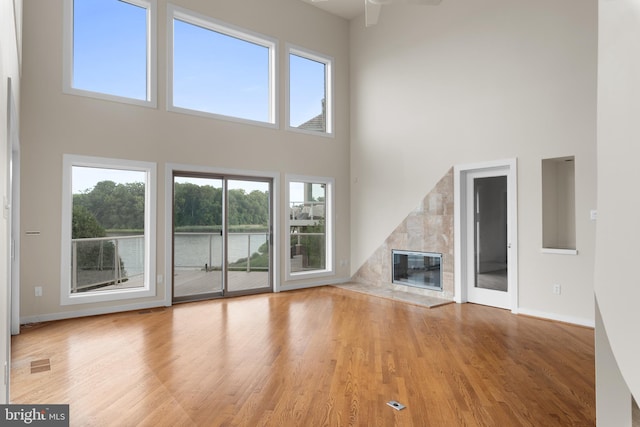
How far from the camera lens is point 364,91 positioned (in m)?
7.85

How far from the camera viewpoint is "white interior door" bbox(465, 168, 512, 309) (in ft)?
18.7

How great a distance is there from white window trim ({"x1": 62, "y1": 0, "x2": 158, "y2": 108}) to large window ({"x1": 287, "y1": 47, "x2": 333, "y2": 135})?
243 centimetres

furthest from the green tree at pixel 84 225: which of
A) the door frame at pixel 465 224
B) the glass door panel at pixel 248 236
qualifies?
the door frame at pixel 465 224

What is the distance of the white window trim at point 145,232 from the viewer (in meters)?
5.06

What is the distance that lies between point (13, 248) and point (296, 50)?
18.2ft

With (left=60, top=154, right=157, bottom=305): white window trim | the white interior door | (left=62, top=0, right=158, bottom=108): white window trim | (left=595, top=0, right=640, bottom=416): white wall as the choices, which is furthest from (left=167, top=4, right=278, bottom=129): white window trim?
(left=595, top=0, right=640, bottom=416): white wall

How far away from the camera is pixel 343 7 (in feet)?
25.0

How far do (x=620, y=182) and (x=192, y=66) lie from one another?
6440mm

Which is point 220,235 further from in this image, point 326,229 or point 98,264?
point 326,229

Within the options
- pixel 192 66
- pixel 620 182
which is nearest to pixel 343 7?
pixel 192 66

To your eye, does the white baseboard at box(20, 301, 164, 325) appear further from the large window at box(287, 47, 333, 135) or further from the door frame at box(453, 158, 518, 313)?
the door frame at box(453, 158, 518, 313)

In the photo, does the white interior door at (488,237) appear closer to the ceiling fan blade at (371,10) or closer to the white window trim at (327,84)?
the ceiling fan blade at (371,10)

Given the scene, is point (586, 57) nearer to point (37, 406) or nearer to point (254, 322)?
point (254, 322)

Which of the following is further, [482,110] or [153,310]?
[482,110]
